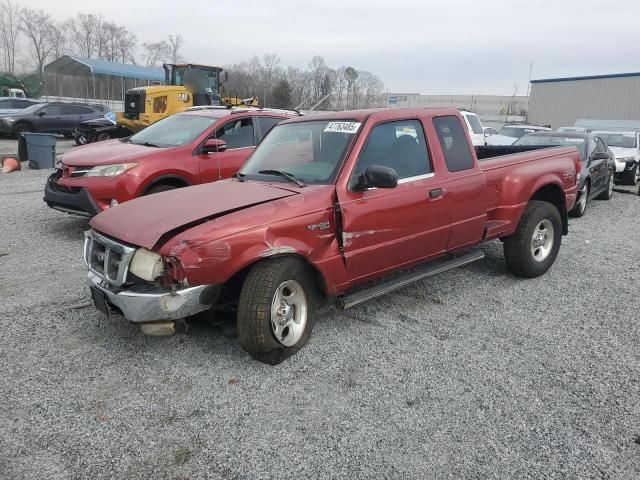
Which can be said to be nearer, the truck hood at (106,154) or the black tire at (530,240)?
the black tire at (530,240)

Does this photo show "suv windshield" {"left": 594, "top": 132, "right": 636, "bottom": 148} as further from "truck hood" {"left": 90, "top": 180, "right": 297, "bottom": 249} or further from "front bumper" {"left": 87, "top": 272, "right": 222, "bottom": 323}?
"front bumper" {"left": 87, "top": 272, "right": 222, "bottom": 323}

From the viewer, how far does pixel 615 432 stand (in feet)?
9.61

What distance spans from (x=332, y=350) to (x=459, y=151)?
7.61ft

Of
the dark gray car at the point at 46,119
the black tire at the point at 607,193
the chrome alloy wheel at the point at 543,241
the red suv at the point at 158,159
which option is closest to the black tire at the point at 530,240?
the chrome alloy wheel at the point at 543,241

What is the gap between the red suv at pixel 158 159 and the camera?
6.31 meters

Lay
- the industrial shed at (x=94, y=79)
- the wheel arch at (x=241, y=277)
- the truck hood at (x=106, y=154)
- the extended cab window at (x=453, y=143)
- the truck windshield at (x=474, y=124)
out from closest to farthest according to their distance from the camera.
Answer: the wheel arch at (x=241, y=277), the extended cab window at (x=453, y=143), the truck hood at (x=106, y=154), the truck windshield at (x=474, y=124), the industrial shed at (x=94, y=79)

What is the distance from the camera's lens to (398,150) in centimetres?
438

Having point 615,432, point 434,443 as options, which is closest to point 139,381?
point 434,443

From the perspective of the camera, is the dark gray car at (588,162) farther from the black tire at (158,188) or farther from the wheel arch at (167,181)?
the black tire at (158,188)

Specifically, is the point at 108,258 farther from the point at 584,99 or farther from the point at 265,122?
the point at 584,99

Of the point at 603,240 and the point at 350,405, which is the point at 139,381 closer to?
the point at 350,405

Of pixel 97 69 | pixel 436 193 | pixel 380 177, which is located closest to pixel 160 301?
pixel 380 177

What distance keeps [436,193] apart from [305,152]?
1.22 m

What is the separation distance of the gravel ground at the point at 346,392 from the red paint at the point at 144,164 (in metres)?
1.52
